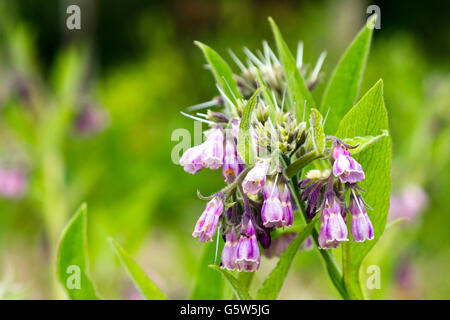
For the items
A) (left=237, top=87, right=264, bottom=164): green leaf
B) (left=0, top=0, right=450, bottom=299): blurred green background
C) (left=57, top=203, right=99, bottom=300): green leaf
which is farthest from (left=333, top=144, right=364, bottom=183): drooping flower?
(left=57, top=203, right=99, bottom=300): green leaf

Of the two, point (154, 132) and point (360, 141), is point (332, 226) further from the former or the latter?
point (154, 132)

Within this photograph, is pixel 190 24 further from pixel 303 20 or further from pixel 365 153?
pixel 365 153

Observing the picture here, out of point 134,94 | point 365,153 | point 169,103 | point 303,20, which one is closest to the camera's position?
point 365,153

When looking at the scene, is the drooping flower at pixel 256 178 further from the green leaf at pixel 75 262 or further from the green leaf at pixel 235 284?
the green leaf at pixel 75 262

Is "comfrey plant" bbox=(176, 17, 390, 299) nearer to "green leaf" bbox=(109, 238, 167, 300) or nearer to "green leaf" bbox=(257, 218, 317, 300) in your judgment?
"green leaf" bbox=(257, 218, 317, 300)

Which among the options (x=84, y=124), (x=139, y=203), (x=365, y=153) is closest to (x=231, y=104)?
(x=365, y=153)

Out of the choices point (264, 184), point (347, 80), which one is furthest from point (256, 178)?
point (347, 80)

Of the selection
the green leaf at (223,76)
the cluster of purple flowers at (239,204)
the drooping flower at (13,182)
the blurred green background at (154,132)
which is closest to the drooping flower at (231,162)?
the cluster of purple flowers at (239,204)
